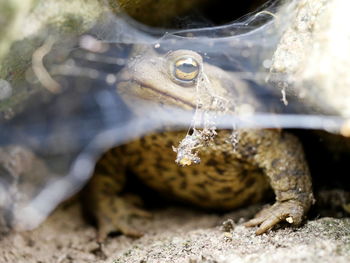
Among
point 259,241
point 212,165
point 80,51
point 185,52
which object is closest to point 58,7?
point 80,51

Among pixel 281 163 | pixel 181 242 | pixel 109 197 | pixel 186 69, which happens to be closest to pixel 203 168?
pixel 281 163

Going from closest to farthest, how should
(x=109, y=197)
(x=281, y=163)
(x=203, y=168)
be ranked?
(x=281, y=163)
(x=203, y=168)
(x=109, y=197)

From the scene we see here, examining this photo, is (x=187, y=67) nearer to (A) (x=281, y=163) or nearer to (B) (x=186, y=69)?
(B) (x=186, y=69)

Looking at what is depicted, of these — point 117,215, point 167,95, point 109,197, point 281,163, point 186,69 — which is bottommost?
point 117,215

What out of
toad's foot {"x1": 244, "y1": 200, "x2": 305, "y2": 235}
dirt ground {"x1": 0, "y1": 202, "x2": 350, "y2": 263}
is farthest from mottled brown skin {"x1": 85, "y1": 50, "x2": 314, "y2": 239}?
dirt ground {"x1": 0, "y1": 202, "x2": 350, "y2": 263}

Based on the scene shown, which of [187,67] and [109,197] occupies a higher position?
[187,67]

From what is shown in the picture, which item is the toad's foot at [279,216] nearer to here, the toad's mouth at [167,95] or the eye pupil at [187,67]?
the toad's mouth at [167,95]
